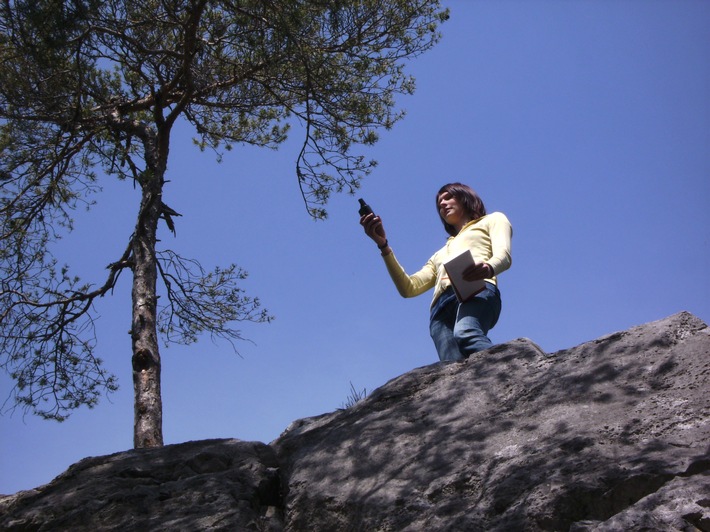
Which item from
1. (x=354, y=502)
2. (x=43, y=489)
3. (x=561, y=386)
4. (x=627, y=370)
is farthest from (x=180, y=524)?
(x=627, y=370)

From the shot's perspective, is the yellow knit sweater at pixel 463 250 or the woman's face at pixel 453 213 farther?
the woman's face at pixel 453 213

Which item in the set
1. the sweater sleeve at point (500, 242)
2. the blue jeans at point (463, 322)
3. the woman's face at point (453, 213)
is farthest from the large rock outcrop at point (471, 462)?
the woman's face at point (453, 213)

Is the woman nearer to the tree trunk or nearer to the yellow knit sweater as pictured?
the yellow knit sweater

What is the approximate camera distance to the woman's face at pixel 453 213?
13.9 ft

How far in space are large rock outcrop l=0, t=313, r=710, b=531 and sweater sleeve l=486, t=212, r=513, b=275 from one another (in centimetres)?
44

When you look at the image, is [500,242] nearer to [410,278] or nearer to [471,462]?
[410,278]

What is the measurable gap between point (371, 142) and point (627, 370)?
4679mm

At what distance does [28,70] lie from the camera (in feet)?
21.0

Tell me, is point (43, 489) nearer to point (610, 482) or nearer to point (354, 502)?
point (354, 502)

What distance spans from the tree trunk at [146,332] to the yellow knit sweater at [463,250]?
86.0 inches

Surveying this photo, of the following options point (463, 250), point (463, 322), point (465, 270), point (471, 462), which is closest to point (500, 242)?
point (463, 250)

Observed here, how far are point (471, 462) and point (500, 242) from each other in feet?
4.69

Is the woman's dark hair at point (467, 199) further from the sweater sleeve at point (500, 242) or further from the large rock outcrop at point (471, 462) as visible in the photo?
the large rock outcrop at point (471, 462)

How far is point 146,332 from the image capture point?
20.1 feet
